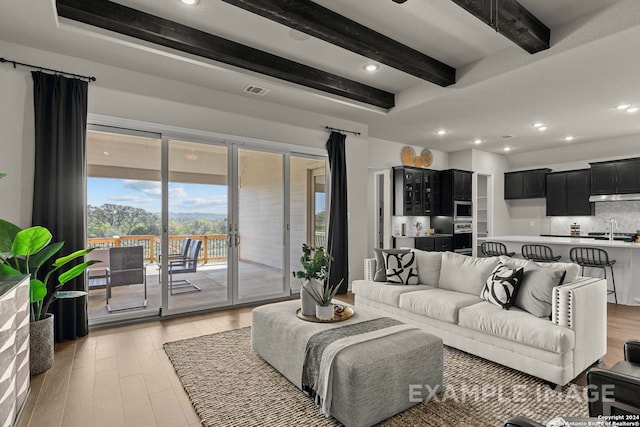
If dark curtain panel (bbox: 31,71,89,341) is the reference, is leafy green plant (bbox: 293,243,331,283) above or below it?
below

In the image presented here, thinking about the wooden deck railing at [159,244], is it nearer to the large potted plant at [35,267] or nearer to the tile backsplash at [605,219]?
the large potted plant at [35,267]

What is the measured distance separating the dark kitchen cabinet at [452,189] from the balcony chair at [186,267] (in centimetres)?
525

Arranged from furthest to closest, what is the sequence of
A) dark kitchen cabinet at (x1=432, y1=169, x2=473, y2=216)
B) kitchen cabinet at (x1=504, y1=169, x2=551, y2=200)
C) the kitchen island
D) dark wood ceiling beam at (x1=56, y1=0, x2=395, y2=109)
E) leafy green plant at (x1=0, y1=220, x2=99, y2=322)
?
kitchen cabinet at (x1=504, y1=169, x2=551, y2=200) → dark kitchen cabinet at (x1=432, y1=169, x2=473, y2=216) → the kitchen island → dark wood ceiling beam at (x1=56, y1=0, x2=395, y2=109) → leafy green plant at (x1=0, y1=220, x2=99, y2=322)

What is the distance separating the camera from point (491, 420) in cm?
210


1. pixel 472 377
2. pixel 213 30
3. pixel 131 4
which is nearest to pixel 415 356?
pixel 472 377

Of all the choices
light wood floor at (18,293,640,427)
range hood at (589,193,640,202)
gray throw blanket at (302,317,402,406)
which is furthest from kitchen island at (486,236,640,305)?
gray throw blanket at (302,317,402,406)

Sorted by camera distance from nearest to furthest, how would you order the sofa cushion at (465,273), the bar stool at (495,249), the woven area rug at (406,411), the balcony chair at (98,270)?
the woven area rug at (406,411) → the sofa cushion at (465,273) → the balcony chair at (98,270) → the bar stool at (495,249)

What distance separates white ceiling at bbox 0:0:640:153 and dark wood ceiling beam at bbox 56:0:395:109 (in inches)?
3.5

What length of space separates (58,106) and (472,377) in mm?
4547

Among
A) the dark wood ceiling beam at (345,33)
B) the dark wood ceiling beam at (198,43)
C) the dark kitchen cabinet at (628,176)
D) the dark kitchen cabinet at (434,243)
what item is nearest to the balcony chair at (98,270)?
the dark wood ceiling beam at (198,43)

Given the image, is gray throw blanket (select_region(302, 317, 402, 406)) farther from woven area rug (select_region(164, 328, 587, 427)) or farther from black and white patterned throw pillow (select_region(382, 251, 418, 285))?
black and white patterned throw pillow (select_region(382, 251, 418, 285))

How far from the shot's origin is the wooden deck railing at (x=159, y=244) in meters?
4.05

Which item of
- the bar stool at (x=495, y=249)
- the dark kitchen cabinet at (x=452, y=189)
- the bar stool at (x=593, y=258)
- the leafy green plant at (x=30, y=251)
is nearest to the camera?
the leafy green plant at (x=30, y=251)

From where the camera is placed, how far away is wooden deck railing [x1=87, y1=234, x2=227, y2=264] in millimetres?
4051
